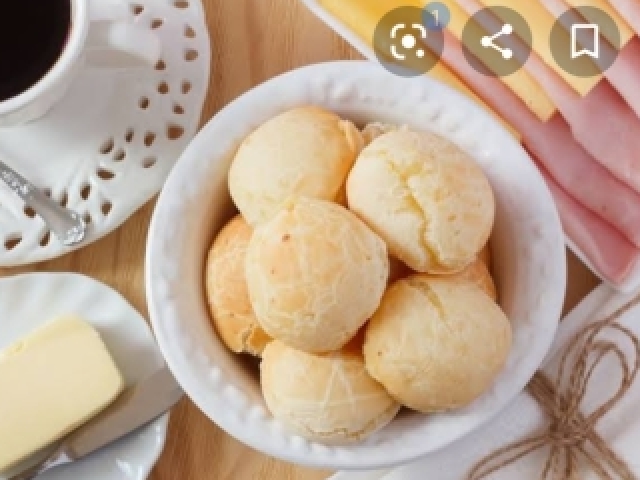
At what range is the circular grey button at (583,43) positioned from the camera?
2.59 feet

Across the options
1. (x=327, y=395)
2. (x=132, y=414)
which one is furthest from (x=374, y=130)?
(x=132, y=414)

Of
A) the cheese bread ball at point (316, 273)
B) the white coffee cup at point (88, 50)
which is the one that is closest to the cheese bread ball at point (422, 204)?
the cheese bread ball at point (316, 273)

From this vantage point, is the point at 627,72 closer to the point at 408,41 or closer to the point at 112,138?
the point at 408,41

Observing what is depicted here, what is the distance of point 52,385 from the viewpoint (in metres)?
0.79

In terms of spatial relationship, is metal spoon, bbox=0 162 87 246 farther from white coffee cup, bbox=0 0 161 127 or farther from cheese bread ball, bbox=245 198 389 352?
cheese bread ball, bbox=245 198 389 352

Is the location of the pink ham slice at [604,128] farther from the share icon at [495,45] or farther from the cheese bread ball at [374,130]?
the cheese bread ball at [374,130]

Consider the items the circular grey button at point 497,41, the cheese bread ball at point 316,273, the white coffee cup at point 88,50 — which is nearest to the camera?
the cheese bread ball at point 316,273

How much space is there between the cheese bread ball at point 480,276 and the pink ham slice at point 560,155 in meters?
0.20

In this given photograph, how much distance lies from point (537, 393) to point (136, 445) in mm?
311

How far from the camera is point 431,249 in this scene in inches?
24.4

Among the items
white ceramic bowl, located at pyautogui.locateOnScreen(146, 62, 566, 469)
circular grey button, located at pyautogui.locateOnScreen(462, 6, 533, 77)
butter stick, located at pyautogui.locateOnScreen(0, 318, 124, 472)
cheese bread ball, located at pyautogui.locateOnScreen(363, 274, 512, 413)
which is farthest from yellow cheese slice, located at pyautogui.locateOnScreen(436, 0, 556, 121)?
butter stick, located at pyautogui.locateOnScreen(0, 318, 124, 472)

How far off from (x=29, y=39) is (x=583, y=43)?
0.41 m

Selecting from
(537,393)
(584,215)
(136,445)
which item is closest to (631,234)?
(584,215)

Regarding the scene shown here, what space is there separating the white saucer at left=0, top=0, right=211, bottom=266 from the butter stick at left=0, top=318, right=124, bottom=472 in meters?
0.07
